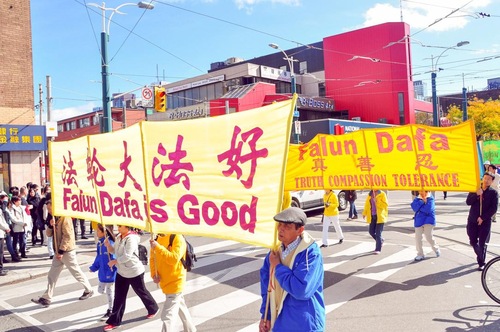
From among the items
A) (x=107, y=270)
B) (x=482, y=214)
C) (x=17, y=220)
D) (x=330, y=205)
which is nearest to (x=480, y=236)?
(x=482, y=214)

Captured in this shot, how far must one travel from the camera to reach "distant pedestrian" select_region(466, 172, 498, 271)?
7634 mm

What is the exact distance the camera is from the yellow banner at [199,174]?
3.54 meters

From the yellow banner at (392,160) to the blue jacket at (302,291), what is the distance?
3.54m

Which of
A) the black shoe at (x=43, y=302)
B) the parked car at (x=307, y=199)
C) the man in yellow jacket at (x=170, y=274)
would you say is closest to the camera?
the man in yellow jacket at (x=170, y=274)

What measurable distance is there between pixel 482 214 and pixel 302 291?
596cm

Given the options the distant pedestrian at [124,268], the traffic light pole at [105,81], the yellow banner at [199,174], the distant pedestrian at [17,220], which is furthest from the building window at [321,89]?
the yellow banner at [199,174]

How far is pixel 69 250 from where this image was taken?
7.18 meters

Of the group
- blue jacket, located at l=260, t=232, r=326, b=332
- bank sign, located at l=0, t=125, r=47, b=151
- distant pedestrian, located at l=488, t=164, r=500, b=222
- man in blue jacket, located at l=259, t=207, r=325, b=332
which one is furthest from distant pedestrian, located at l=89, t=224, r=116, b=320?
bank sign, located at l=0, t=125, r=47, b=151

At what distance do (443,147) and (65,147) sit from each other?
563 cm

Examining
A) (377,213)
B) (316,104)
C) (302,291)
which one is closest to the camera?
(302,291)

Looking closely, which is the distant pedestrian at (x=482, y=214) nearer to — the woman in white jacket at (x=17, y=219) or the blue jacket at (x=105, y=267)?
the blue jacket at (x=105, y=267)

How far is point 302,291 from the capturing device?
3.10 meters

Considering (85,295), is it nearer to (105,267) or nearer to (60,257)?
(60,257)

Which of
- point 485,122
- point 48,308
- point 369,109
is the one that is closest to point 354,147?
point 48,308
